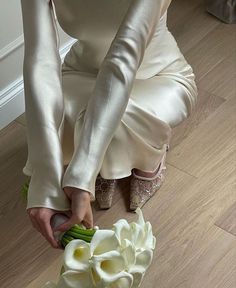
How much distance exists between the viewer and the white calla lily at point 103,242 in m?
1.04

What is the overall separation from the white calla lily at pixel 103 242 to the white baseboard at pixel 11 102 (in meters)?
1.16

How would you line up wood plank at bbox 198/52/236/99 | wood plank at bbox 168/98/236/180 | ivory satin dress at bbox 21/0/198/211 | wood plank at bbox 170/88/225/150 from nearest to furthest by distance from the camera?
ivory satin dress at bbox 21/0/198/211, wood plank at bbox 168/98/236/180, wood plank at bbox 170/88/225/150, wood plank at bbox 198/52/236/99

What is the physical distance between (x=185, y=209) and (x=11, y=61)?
769 mm

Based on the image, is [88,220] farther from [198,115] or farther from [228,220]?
[198,115]

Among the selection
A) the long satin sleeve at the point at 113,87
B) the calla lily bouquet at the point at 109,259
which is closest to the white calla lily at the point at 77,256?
the calla lily bouquet at the point at 109,259

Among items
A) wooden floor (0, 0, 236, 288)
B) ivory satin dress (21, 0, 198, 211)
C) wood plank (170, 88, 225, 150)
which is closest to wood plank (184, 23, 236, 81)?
wooden floor (0, 0, 236, 288)

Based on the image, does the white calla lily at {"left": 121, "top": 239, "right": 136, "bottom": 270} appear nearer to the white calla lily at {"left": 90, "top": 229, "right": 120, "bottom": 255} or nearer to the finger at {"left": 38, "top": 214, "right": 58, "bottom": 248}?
the white calla lily at {"left": 90, "top": 229, "right": 120, "bottom": 255}

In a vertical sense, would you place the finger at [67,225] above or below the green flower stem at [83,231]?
below

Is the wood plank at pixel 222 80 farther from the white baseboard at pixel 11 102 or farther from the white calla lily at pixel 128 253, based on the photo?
the white calla lily at pixel 128 253

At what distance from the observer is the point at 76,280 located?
1029 millimetres

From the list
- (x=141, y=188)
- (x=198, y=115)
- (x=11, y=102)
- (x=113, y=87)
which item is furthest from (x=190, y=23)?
(x=113, y=87)

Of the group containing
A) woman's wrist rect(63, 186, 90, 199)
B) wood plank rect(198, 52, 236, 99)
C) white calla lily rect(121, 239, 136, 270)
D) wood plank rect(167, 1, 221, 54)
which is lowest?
wood plank rect(167, 1, 221, 54)

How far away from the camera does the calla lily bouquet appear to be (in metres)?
1.02

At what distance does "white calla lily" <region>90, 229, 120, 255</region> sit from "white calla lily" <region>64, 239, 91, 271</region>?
16 mm
